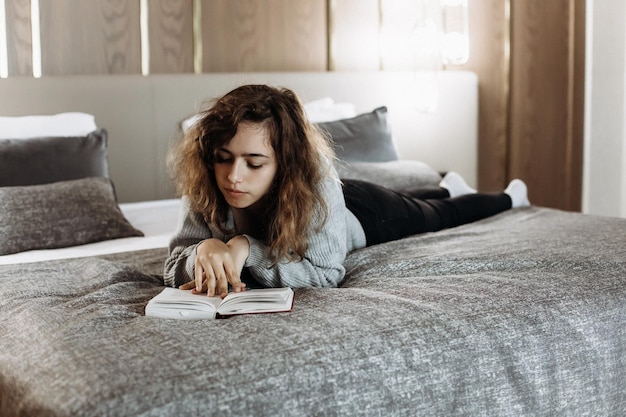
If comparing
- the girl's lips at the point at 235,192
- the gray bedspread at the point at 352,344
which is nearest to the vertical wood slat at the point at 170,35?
the gray bedspread at the point at 352,344

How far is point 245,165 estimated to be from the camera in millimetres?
1991

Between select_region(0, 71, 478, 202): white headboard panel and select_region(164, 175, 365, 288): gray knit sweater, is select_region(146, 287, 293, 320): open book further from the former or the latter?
select_region(0, 71, 478, 202): white headboard panel

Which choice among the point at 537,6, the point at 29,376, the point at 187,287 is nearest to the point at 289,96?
the point at 187,287

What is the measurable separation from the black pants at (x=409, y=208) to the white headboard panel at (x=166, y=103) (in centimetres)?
101

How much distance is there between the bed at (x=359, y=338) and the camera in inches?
56.0

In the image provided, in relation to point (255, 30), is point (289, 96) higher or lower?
lower

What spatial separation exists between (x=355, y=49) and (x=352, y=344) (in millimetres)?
2819

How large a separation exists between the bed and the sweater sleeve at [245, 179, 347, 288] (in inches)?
2.9

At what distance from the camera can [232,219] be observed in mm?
2154

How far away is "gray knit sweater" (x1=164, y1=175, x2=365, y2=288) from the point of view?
202cm

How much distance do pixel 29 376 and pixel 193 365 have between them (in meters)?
0.29

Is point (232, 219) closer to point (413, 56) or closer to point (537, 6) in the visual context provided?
point (413, 56)

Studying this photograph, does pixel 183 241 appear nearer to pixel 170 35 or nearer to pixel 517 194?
pixel 517 194

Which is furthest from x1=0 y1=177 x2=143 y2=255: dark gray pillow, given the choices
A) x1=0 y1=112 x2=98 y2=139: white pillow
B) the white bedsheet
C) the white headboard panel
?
the white headboard panel
